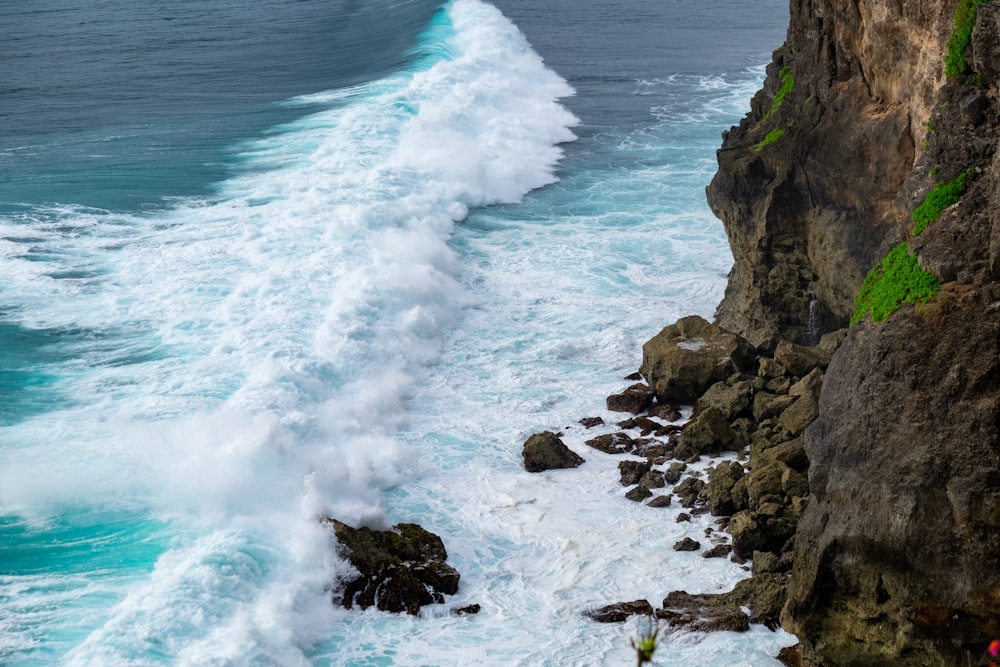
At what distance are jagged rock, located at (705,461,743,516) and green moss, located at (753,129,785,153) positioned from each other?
23.6 ft

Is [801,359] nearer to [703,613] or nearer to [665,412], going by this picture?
[665,412]

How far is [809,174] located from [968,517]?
10.3 m

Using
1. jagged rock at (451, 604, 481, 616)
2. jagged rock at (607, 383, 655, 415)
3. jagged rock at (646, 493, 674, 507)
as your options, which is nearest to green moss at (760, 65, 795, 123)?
jagged rock at (607, 383, 655, 415)

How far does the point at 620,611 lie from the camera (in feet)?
46.6

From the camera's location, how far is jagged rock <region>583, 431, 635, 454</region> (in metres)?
18.4

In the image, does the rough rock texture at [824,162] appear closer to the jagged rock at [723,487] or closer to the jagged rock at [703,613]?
the jagged rock at [723,487]

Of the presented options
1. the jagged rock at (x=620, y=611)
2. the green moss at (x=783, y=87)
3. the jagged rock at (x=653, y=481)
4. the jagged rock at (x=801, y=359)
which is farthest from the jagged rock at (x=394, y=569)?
the green moss at (x=783, y=87)

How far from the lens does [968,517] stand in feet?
36.6

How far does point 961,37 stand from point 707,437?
24.0ft

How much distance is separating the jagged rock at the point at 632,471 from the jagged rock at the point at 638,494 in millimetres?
362

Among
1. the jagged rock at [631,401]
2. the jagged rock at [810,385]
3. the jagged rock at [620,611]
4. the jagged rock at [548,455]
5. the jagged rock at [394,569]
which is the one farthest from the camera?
the jagged rock at [631,401]

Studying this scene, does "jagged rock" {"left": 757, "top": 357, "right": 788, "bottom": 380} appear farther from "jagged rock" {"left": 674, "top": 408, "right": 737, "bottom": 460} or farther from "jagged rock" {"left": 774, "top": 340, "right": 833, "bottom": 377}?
"jagged rock" {"left": 674, "top": 408, "right": 737, "bottom": 460}

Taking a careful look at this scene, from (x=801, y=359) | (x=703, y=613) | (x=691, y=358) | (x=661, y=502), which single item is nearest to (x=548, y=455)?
(x=661, y=502)

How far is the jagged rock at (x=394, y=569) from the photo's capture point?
14695 millimetres
